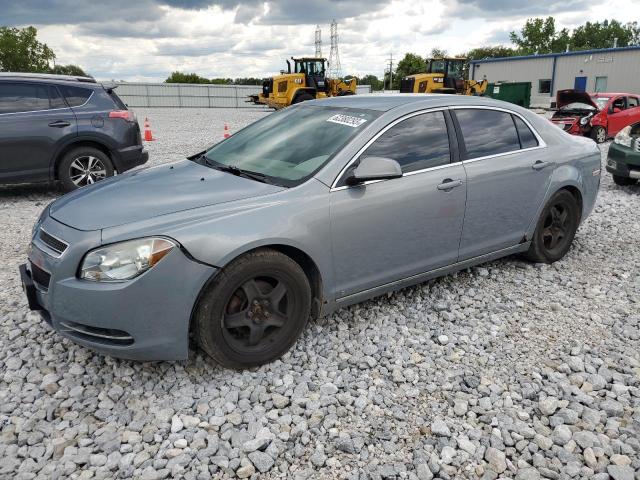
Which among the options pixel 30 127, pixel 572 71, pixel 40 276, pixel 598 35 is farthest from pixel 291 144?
pixel 598 35

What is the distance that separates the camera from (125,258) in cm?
269

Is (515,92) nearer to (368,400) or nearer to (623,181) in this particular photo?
(623,181)

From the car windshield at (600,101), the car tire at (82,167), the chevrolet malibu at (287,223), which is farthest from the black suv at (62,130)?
the car windshield at (600,101)

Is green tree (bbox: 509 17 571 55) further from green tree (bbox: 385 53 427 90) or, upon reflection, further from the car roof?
the car roof

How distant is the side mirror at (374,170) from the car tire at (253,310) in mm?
677

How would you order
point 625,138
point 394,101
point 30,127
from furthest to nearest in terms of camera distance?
point 625,138, point 30,127, point 394,101

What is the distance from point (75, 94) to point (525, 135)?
245 inches

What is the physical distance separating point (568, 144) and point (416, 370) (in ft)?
9.47

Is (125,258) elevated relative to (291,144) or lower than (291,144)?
lower

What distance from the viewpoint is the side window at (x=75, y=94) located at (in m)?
7.47

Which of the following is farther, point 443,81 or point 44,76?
point 443,81

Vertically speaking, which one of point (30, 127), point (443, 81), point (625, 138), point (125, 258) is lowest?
point (125, 258)

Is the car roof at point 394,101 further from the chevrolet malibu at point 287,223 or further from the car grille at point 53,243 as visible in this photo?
the car grille at point 53,243

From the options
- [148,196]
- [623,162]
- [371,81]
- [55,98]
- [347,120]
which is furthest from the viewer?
[371,81]
